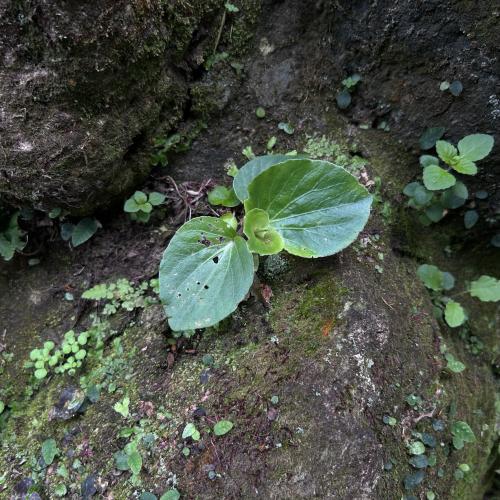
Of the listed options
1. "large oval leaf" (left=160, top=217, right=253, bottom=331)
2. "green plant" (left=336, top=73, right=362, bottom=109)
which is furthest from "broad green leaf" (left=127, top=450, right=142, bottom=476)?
"green plant" (left=336, top=73, right=362, bottom=109)

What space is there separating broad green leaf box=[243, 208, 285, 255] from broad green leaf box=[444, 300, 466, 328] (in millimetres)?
968

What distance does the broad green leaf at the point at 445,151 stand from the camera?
2.00 metres

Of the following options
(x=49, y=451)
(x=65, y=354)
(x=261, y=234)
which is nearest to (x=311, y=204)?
(x=261, y=234)

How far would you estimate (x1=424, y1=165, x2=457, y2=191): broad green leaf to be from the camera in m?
1.94

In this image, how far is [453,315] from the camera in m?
2.08

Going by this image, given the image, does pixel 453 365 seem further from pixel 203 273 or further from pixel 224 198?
pixel 224 198

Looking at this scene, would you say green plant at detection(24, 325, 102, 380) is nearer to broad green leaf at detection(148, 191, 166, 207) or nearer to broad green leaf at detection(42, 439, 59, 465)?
broad green leaf at detection(42, 439, 59, 465)

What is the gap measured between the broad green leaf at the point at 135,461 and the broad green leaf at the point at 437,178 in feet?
5.53

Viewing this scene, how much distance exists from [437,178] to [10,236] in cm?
212

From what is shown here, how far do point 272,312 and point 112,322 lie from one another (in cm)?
77

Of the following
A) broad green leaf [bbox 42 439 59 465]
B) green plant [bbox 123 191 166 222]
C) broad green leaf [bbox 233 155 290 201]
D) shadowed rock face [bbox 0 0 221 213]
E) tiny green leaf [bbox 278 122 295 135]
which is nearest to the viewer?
shadowed rock face [bbox 0 0 221 213]

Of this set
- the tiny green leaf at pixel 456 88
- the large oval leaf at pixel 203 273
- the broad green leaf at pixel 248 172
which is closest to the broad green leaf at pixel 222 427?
the large oval leaf at pixel 203 273

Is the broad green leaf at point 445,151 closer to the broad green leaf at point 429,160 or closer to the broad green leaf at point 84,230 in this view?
the broad green leaf at point 429,160

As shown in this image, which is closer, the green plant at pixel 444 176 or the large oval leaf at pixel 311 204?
the large oval leaf at pixel 311 204
